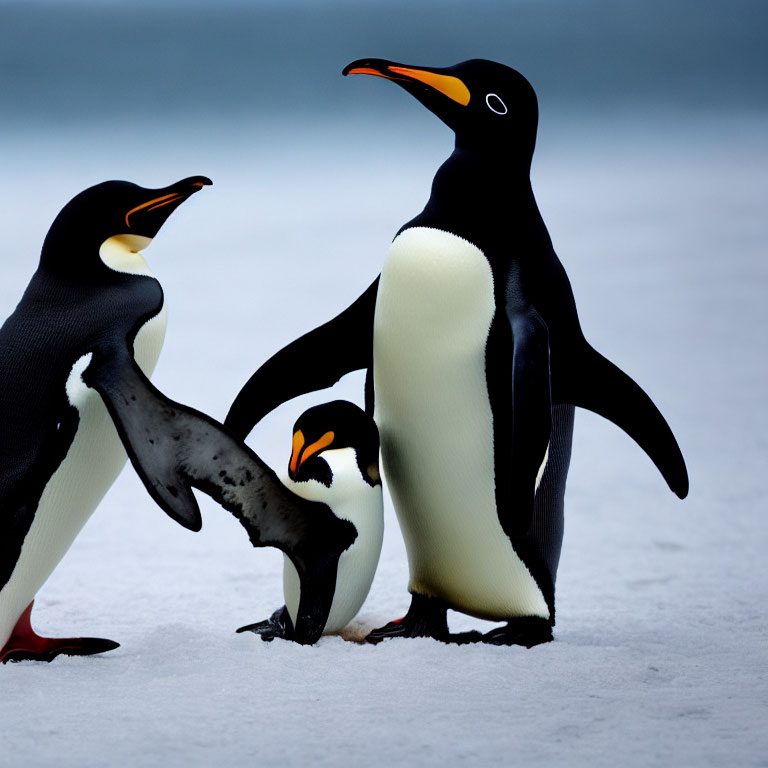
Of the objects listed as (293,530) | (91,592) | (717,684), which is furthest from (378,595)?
(717,684)

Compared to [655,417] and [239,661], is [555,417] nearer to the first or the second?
[655,417]

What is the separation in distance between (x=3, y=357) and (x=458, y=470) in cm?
90

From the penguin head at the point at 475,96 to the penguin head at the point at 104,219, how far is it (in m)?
0.48

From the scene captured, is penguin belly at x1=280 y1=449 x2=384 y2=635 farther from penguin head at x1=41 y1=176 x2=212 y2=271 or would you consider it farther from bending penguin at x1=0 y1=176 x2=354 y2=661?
penguin head at x1=41 y1=176 x2=212 y2=271

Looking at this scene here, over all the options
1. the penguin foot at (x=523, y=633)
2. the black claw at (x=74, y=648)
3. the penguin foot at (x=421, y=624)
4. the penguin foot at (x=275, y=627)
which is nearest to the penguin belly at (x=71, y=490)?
the black claw at (x=74, y=648)

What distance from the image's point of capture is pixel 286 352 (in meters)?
2.78

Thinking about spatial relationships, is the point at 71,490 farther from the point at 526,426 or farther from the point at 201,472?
the point at 526,426

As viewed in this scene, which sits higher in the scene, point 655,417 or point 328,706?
point 655,417

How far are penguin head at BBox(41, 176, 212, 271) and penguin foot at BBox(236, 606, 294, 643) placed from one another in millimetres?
828

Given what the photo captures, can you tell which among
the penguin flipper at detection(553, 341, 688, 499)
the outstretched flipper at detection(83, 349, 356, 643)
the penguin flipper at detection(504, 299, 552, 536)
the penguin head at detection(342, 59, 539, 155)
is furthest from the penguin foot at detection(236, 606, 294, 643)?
the penguin head at detection(342, 59, 539, 155)

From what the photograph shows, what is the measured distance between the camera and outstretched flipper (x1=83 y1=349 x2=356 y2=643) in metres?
2.16

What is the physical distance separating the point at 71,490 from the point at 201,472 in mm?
289

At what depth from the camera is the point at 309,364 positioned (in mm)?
2775

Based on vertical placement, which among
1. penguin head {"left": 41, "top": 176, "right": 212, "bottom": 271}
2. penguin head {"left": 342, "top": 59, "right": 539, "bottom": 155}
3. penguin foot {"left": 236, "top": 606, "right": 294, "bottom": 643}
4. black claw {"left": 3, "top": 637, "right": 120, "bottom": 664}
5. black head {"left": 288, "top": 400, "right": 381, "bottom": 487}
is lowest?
black claw {"left": 3, "top": 637, "right": 120, "bottom": 664}
